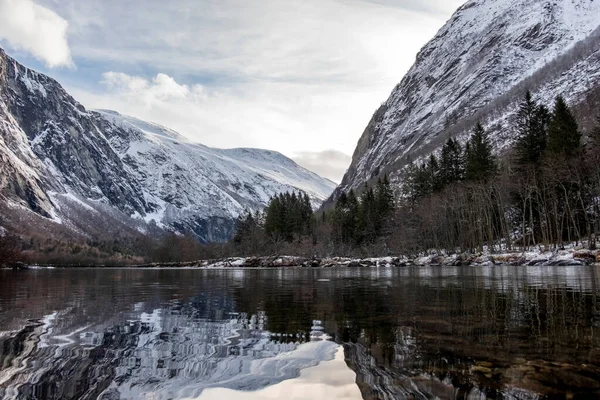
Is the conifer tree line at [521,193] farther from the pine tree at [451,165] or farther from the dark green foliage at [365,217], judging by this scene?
the dark green foliage at [365,217]

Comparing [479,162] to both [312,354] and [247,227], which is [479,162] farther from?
[247,227]

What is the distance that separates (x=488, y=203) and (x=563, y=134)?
13.9 meters

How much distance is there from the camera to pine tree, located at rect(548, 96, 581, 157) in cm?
5784

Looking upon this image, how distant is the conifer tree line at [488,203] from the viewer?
177 feet

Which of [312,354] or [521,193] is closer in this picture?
[312,354]

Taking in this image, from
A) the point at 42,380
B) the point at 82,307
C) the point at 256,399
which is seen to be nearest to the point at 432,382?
the point at 256,399

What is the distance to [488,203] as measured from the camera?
67250 millimetres

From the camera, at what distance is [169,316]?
11.9 meters

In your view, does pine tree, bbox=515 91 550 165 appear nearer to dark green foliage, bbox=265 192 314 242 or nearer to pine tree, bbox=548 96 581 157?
pine tree, bbox=548 96 581 157

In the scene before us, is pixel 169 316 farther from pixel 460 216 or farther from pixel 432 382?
pixel 460 216

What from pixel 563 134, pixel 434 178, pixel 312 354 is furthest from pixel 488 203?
pixel 312 354

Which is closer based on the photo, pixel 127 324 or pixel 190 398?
pixel 190 398

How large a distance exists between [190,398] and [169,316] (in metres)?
7.45

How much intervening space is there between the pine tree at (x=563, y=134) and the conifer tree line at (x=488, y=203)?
0.12 meters
